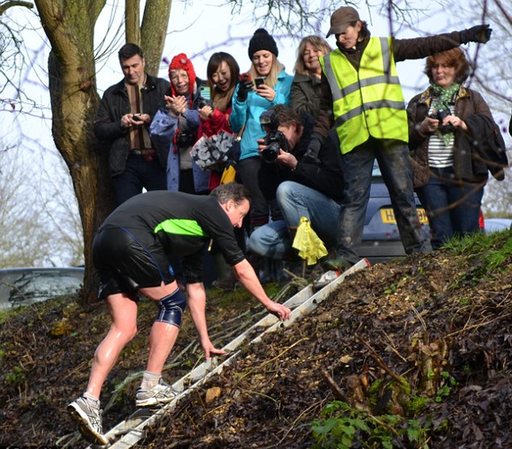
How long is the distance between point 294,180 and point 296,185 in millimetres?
158

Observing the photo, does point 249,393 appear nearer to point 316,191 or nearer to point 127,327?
point 127,327

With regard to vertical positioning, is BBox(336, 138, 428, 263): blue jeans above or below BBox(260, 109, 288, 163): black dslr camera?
below

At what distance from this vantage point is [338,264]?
33.3 ft

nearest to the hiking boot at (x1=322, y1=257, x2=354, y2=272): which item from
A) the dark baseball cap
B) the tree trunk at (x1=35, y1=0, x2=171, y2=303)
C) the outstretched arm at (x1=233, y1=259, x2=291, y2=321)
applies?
the outstretched arm at (x1=233, y1=259, x2=291, y2=321)

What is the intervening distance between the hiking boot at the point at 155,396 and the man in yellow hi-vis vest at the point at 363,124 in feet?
6.80

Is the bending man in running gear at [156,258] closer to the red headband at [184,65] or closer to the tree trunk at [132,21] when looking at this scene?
the red headband at [184,65]

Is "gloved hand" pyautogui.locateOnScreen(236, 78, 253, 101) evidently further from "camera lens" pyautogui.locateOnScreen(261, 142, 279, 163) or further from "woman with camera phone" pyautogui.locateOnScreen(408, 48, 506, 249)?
"woman with camera phone" pyautogui.locateOnScreen(408, 48, 506, 249)

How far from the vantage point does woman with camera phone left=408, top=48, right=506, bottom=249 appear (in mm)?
9812

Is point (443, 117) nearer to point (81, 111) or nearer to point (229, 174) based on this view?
point (229, 174)

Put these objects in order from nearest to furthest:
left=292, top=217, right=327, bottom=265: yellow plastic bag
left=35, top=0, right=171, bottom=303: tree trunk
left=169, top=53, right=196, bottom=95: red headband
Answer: left=292, top=217, right=327, bottom=265: yellow plastic bag
left=169, top=53, right=196, bottom=95: red headband
left=35, top=0, right=171, bottom=303: tree trunk

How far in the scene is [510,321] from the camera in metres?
7.56

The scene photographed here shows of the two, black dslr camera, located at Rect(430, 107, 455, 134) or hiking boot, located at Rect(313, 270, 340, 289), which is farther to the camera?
hiking boot, located at Rect(313, 270, 340, 289)

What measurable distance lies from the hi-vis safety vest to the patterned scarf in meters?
0.32

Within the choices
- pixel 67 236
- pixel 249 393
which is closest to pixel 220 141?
pixel 249 393
